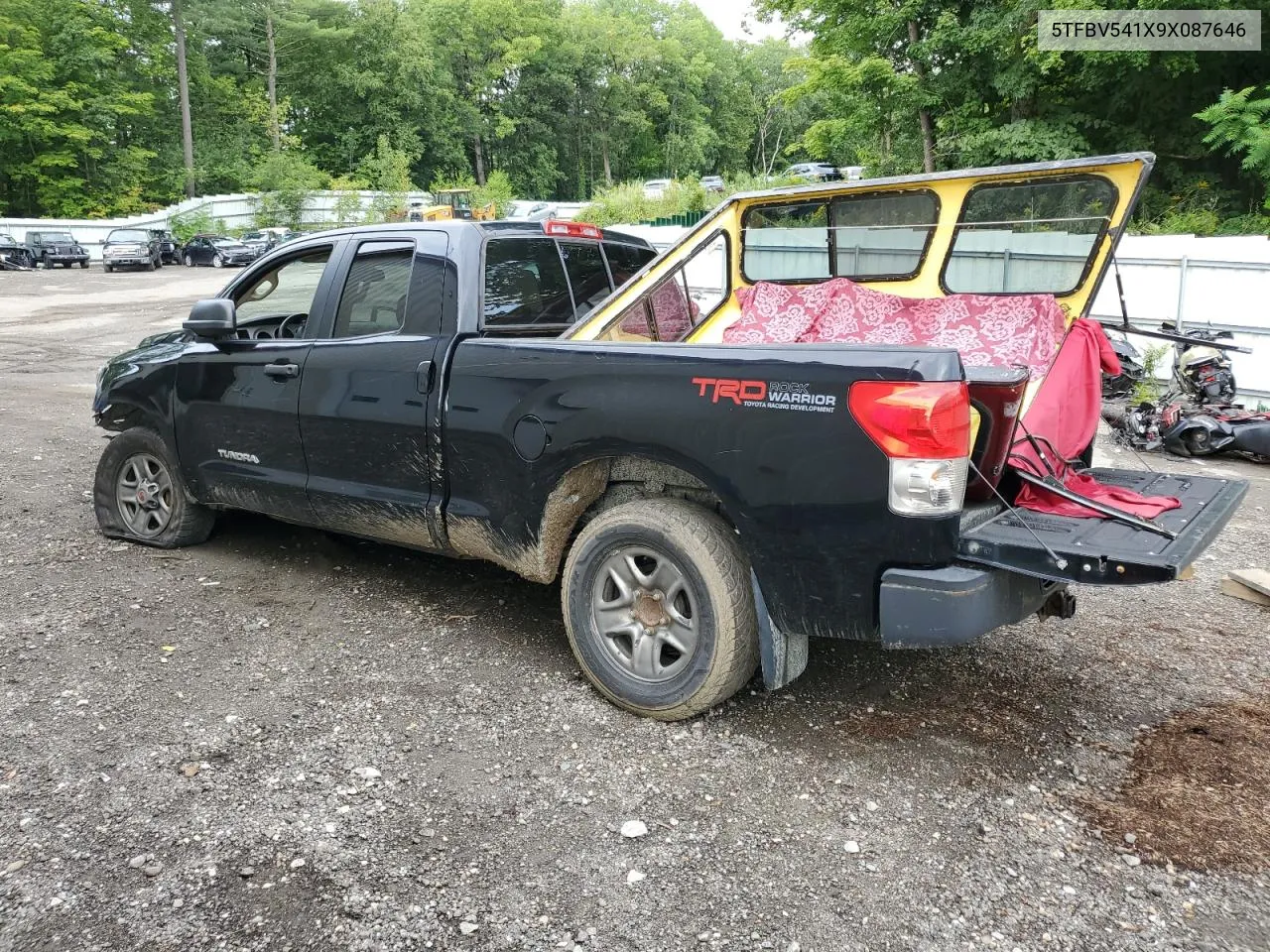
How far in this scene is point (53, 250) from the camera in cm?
3428

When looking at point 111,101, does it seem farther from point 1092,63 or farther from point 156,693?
point 156,693

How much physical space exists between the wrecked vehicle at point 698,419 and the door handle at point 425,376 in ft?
0.07

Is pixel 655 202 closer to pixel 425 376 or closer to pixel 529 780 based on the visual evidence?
pixel 425 376

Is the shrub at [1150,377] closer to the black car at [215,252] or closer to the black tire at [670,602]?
the black tire at [670,602]

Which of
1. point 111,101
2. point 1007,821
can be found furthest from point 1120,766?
point 111,101

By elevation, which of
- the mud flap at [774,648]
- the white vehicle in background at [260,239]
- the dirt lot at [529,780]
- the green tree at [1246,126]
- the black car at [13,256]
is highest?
the green tree at [1246,126]

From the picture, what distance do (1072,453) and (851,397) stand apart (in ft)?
5.39

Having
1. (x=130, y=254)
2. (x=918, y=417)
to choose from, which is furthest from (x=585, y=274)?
(x=130, y=254)

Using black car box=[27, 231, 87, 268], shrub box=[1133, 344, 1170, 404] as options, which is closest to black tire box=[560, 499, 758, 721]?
shrub box=[1133, 344, 1170, 404]

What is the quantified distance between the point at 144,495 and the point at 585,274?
2.89m

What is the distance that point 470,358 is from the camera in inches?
154

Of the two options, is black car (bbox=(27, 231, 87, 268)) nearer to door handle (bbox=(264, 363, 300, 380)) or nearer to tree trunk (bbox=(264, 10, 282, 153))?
tree trunk (bbox=(264, 10, 282, 153))

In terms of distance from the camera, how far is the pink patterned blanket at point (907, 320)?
4.62 m

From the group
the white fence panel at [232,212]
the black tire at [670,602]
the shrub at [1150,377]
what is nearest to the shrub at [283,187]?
the white fence panel at [232,212]
